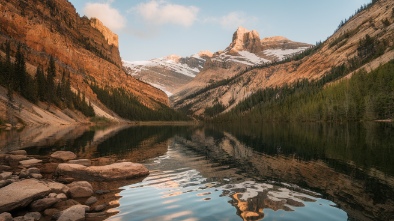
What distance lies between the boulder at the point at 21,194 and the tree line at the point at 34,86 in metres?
89.2

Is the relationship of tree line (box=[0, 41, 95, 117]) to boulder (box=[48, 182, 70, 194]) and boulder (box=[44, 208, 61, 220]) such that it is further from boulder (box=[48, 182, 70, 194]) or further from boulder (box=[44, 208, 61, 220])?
boulder (box=[44, 208, 61, 220])

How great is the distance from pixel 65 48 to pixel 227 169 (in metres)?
198

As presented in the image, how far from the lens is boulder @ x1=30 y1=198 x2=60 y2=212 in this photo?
1488 cm

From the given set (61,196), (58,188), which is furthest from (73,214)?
(58,188)

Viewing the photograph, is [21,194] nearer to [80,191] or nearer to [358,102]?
[80,191]

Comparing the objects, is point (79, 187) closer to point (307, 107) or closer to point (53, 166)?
point (53, 166)

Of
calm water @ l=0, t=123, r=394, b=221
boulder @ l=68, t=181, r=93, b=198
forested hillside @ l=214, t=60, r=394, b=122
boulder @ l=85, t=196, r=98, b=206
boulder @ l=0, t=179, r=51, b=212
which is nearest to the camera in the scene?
boulder @ l=0, t=179, r=51, b=212

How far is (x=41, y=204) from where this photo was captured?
15109mm

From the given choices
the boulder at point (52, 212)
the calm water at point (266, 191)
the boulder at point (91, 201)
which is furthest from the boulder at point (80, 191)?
the boulder at point (52, 212)

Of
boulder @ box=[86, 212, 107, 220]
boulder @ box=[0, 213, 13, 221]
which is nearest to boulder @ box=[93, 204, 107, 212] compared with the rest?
boulder @ box=[86, 212, 107, 220]

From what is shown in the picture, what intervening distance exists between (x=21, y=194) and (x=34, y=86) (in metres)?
116

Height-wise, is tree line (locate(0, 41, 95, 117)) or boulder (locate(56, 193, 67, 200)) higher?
tree line (locate(0, 41, 95, 117))

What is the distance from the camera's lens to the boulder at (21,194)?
14.0 m

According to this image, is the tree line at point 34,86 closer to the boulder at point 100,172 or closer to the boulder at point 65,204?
the boulder at point 100,172
